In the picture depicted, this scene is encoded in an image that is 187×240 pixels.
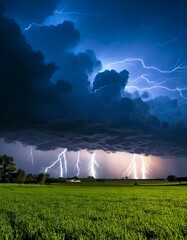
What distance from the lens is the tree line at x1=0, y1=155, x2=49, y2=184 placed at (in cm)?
14824

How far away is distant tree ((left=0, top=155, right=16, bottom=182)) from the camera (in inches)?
5822

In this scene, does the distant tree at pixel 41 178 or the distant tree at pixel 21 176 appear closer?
the distant tree at pixel 41 178

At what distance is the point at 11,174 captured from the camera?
15375cm

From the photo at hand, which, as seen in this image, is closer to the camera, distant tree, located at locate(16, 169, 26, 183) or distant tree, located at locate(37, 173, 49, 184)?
distant tree, located at locate(37, 173, 49, 184)

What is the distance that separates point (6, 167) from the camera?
149250 mm

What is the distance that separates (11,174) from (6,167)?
19.0ft

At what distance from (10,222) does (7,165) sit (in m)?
138

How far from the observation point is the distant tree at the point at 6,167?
5822 inches

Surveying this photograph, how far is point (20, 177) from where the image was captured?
156 meters

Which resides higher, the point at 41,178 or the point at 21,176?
the point at 21,176

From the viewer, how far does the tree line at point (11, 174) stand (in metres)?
148

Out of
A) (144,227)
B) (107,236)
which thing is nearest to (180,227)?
(144,227)

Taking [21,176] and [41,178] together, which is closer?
[41,178]

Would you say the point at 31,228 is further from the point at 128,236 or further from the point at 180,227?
the point at 180,227
